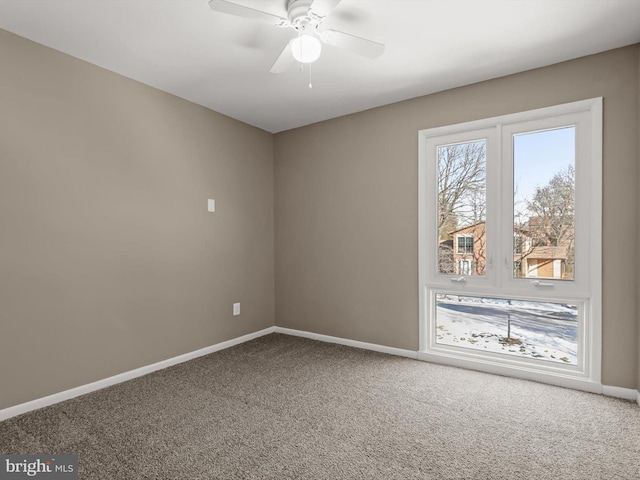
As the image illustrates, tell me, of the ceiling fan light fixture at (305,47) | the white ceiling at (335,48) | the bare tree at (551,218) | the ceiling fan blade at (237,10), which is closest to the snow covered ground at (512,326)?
the bare tree at (551,218)

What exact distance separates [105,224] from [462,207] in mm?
2949

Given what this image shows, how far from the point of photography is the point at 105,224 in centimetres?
276

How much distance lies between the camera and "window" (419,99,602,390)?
2.64 metres

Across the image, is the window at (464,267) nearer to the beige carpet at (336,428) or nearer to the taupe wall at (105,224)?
the beige carpet at (336,428)

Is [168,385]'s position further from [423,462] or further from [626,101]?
[626,101]

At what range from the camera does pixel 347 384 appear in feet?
9.15

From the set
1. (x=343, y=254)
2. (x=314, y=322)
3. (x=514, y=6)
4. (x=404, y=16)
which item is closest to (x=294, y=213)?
(x=343, y=254)

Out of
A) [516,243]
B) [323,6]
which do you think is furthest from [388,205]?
[323,6]

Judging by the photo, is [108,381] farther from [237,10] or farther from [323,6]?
[323,6]

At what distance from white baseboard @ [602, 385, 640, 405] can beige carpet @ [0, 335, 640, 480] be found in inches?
3.6

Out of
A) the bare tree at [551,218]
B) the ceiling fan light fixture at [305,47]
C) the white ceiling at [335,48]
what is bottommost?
the bare tree at [551,218]

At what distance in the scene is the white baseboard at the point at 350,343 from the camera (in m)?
3.43

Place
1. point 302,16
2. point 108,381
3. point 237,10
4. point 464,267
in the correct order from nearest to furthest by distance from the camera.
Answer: point 237,10 → point 302,16 → point 108,381 → point 464,267

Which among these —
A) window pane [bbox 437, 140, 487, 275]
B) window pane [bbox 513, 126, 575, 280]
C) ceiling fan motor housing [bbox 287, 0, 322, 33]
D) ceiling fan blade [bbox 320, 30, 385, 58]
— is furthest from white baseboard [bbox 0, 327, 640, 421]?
ceiling fan motor housing [bbox 287, 0, 322, 33]
